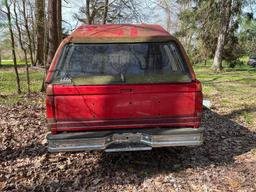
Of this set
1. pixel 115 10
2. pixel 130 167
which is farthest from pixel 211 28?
pixel 130 167

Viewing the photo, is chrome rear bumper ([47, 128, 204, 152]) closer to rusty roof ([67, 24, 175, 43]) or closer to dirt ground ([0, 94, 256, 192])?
dirt ground ([0, 94, 256, 192])

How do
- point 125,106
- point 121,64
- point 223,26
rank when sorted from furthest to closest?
point 223,26 < point 121,64 < point 125,106

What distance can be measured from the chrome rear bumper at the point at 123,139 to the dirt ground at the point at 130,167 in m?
0.46

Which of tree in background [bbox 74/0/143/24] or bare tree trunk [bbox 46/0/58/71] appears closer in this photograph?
bare tree trunk [bbox 46/0/58/71]

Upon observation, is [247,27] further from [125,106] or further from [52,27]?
[125,106]

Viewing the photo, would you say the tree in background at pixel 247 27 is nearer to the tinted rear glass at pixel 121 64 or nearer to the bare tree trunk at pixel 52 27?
the bare tree trunk at pixel 52 27

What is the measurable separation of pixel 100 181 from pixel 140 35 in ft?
6.99

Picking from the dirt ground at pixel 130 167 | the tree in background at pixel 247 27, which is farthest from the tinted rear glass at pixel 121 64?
the tree in background at pixel 247 27

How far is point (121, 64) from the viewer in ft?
15.4

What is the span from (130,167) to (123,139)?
0.69 metres

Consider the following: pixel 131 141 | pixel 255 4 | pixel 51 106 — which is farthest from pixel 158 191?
pixel 255 4

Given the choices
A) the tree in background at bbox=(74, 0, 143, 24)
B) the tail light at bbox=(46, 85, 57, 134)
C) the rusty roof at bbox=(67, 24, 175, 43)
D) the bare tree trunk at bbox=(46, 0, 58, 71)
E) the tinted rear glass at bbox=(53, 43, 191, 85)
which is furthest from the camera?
the tree in background at bbox=(74, 0, 143, 24)

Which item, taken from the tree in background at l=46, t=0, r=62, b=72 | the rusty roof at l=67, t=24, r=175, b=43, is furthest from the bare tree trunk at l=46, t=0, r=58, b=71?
the rusty roof at l=67, t=24, r=175, b=43

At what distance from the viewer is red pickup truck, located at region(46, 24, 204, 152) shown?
13.9 ft
